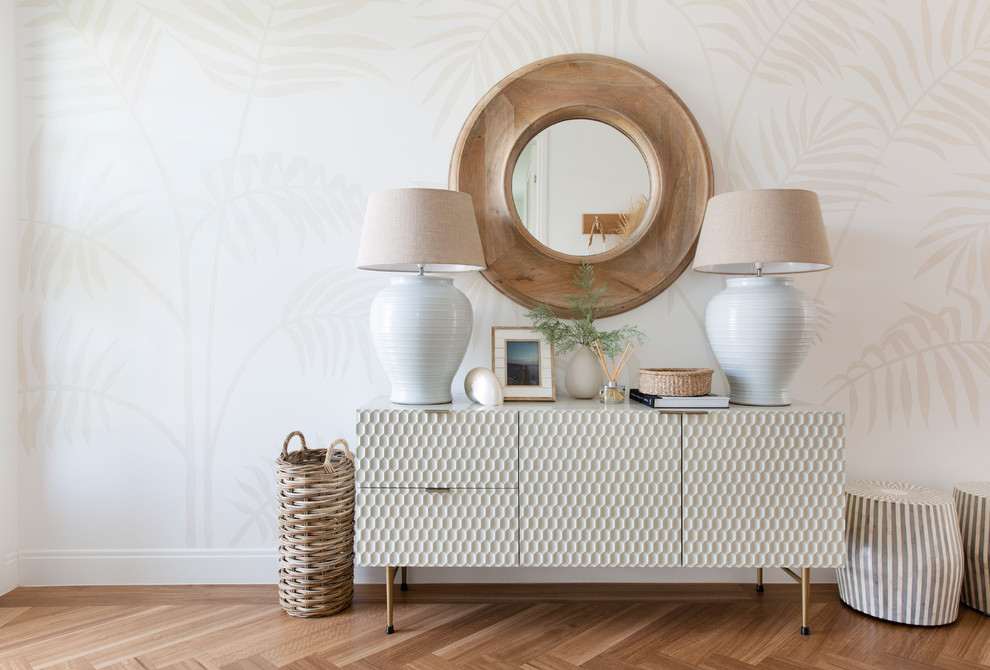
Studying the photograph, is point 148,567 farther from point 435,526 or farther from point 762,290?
point 762,290

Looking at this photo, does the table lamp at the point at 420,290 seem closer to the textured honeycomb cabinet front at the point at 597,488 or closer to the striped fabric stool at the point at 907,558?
the textured honeycomb cabinet front at the point at 597,488

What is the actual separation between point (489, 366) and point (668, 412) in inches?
25.4

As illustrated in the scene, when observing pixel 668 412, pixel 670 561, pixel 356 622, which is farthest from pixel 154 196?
pixel 670 561

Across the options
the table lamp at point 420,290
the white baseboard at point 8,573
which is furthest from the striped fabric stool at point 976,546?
the white baseboard at point 8,573

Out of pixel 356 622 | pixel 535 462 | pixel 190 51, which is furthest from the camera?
pixel 190 51

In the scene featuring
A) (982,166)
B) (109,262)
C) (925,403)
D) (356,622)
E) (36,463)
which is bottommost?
(356,622)

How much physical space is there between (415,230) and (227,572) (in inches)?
55.1

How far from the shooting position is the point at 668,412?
5.42 feet

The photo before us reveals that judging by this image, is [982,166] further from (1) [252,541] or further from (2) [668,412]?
(1) [252,541]

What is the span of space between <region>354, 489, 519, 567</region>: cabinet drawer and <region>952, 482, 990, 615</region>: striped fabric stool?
150 cm

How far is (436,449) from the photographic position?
64.4 inches

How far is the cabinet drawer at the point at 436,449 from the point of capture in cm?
163

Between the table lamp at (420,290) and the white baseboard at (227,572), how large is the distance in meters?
0.72

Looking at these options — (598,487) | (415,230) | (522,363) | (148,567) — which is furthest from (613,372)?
(148,567)
